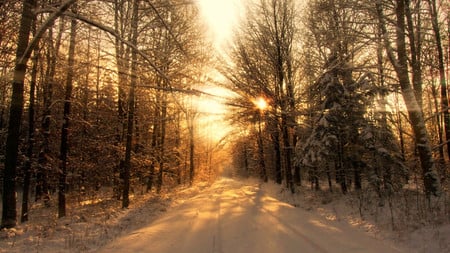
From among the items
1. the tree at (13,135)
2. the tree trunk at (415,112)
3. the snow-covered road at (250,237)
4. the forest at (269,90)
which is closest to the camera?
the snow-covered road at (250,237)

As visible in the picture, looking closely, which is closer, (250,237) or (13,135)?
(250,237)

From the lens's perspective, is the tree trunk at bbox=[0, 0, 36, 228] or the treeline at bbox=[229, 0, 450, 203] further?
the treeline at bbox=[229, 0, 450, 203]

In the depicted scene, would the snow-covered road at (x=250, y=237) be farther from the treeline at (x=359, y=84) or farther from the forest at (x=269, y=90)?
the treeline at (x=359, y=84)

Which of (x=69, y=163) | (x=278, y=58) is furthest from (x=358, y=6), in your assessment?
(x=69, y=163)

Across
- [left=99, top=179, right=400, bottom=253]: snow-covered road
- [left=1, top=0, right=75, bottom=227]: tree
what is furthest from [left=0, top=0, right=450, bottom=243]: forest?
[left=99, top=179, right=400, bottom=253]: snow-covered road

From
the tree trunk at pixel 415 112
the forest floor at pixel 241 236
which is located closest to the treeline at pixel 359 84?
the tree trunk at pixel 415 112

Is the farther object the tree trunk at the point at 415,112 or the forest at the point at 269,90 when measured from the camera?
the tree trunk at the point at 415,112

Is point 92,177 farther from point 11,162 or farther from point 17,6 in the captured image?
point 17,6

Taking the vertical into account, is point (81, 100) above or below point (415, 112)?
above

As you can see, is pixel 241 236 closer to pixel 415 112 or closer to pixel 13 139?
pixel 13 139

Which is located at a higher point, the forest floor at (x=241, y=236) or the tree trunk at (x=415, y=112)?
the tree trunk at (x=415, y=112)

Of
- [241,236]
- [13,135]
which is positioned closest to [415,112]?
[241,236]

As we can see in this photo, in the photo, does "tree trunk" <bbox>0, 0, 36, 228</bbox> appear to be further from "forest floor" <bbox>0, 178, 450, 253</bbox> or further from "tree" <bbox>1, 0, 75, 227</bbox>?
"forest floor" <bbox>0, 178, 450, 253</bbox>

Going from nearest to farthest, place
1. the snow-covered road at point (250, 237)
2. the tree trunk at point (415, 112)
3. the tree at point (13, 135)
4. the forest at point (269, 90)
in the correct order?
the snow-covered road at point (250, 237) → the tree at point (13, 135) → the forest at point (269, 90) → the tree trunk at point (415, 112)
